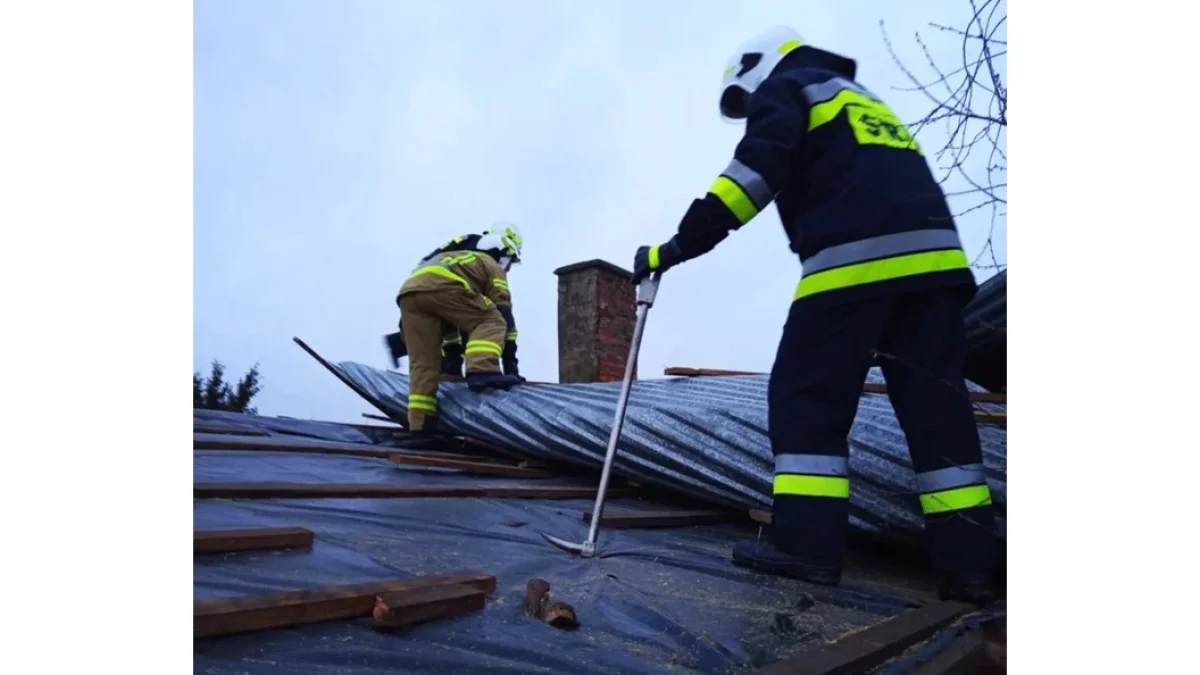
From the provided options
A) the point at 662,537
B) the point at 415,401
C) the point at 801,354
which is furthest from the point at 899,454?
the point at 415,401

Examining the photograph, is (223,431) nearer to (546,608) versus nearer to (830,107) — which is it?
(546,608)

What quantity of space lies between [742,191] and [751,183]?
0.03 metres

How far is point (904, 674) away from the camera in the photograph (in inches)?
44.8

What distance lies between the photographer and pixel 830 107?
6.15 feet

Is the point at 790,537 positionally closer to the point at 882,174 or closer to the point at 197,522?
the point at 882,174

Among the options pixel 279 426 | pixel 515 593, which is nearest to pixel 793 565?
pixel 515 593

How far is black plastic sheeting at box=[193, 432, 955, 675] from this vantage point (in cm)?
105

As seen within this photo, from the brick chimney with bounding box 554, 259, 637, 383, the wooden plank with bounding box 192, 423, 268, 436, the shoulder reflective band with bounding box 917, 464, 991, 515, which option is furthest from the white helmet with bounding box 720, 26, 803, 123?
the brick chimney with bounding box 554, 259, 637, 383

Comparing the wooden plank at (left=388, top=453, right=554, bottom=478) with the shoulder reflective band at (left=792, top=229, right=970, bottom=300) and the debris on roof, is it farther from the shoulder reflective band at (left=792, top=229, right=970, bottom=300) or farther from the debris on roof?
the shoulder reflective band at (left=792, top=229, right=970, bottom=300)

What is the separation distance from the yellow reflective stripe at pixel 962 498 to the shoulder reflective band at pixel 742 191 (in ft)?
2.55

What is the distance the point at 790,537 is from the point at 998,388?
195 centimetres

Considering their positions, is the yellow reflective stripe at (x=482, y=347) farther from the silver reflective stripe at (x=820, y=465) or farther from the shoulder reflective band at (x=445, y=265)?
the silver reflective stripe at (x=820, y=465)

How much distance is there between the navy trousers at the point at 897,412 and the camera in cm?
171

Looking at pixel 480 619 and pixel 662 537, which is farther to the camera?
pixel 662 537
